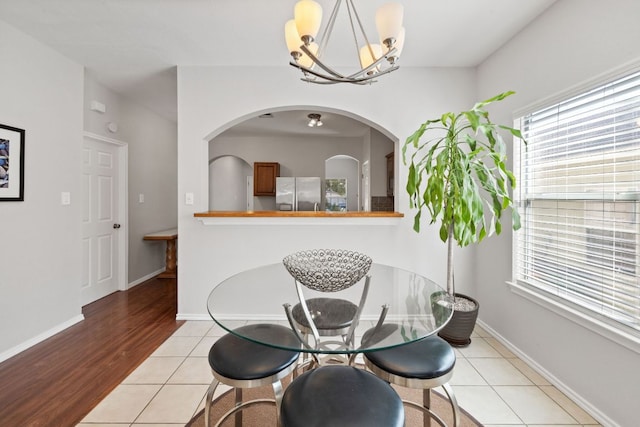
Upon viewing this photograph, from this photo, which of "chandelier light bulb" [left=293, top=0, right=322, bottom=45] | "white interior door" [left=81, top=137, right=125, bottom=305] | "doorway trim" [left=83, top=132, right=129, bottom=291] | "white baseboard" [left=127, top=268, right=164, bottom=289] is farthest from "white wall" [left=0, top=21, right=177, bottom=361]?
"chandelier light bulb" [left=293, top=0, right=322, bottom=45]

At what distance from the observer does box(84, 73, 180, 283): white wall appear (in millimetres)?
3644

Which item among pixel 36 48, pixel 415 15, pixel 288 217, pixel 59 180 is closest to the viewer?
pixel 415 15

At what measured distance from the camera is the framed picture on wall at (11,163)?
2.32 metres

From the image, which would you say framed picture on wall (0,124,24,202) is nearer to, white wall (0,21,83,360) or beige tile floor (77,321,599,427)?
white wall (0,21,83,360)

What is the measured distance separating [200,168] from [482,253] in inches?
115

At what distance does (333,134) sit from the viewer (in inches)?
248

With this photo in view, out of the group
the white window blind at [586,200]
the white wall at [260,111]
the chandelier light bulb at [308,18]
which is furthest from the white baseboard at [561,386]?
the chandelier light bulb at [308,18]

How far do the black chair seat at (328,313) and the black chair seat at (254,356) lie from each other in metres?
0.14

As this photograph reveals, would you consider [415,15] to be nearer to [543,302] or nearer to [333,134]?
[543,302]

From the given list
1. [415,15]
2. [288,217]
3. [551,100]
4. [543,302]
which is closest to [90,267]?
[288,217]

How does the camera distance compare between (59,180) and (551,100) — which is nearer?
(551,100)

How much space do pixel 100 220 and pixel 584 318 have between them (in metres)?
4.70

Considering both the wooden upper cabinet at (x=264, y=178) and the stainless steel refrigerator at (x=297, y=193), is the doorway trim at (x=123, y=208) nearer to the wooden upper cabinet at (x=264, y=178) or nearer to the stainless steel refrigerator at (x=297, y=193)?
the wooden upper cabinet at (x=264, y=178)

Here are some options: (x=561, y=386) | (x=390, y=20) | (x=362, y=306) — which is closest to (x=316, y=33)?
(x=390, y=20)
